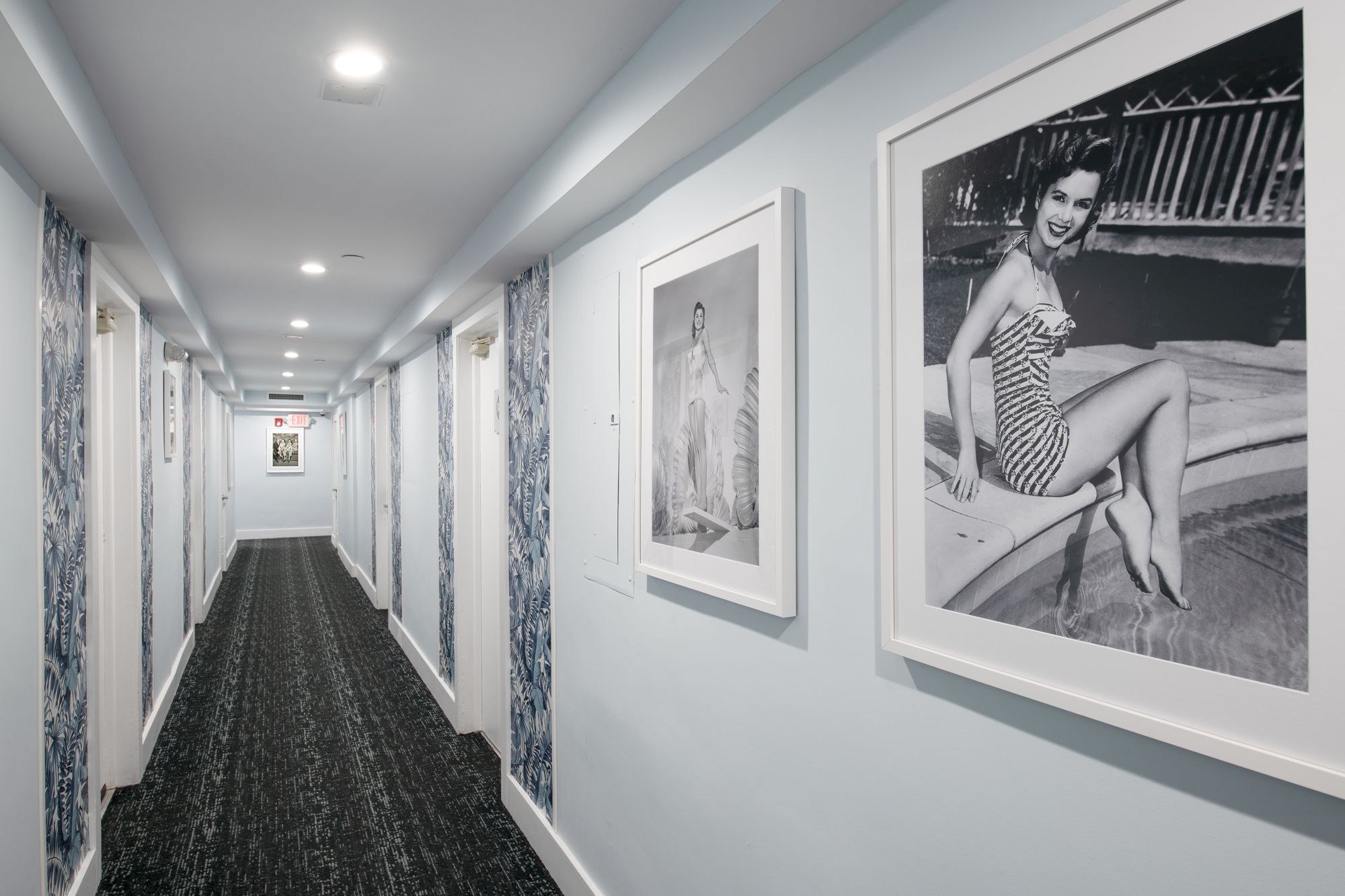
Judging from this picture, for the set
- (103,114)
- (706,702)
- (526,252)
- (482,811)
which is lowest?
(482,811)

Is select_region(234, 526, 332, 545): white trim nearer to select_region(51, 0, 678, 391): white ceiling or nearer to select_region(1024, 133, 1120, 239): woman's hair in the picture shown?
select_region(51, 0, 678, 391): white ceiling

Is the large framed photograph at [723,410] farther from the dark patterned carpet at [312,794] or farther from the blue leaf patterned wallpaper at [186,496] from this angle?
the blue leaf patterned wallpaper at [186,496]

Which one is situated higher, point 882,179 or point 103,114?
point 103,114

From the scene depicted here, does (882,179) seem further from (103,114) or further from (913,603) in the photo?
(103,114)

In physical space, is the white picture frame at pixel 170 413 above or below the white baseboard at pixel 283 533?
above

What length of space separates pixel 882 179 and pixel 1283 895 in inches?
40.3

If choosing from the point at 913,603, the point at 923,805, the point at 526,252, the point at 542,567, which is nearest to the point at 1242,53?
the point at 913,603

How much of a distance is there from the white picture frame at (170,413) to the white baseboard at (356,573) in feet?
9.57

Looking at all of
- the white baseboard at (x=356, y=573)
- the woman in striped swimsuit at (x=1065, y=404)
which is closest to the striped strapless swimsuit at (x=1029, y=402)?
the woman in striped swimsuit at (x=1065, y=404)

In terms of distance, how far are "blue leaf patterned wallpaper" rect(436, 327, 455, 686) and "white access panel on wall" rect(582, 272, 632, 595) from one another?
2.07 m

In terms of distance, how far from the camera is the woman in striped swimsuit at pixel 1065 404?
2.80ft

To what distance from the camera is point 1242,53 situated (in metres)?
0.78

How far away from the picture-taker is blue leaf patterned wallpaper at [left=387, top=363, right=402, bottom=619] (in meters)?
5.90

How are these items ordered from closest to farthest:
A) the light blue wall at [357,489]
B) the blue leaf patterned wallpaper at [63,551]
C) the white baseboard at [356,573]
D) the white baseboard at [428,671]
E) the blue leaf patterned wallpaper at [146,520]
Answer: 1. the blue leaf patterned wallpaper at [63,551]
2. the blue leaf patterned wallpaper at [146,520]
3. the white baseboard at [428,671]
4. the white baseboard at [356,573]
5. the light blue wall at [357,489]
